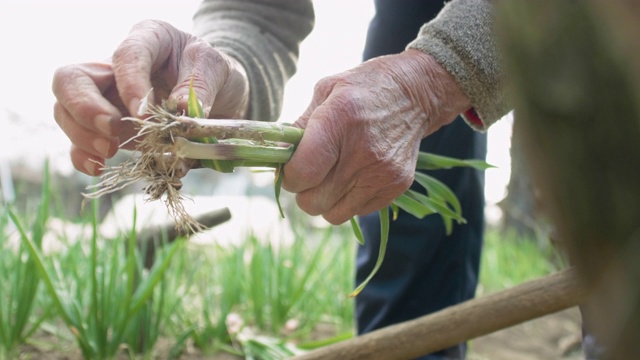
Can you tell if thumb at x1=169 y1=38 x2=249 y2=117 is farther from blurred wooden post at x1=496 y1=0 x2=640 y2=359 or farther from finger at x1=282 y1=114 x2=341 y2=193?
blurred wooden post at x1=496 y1=0 x2=640 y2=359

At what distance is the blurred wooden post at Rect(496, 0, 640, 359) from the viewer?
0.28 metres

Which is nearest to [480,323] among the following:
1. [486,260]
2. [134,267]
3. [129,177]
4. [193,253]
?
[129,177]

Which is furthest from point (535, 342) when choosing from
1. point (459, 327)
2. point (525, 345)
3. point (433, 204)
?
point (433, 204)

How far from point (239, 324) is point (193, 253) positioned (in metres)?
0.75

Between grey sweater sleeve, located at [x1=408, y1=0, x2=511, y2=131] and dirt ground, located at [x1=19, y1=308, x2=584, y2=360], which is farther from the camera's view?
dirt ground, located at [x1=19, y1=308, x2=584, y2=360]

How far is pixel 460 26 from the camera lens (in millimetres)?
1034

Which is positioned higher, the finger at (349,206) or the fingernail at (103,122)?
the fingernail at (103,122)

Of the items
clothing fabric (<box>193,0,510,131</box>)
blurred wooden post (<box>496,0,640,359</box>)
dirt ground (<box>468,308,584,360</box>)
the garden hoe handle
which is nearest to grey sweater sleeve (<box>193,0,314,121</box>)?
clothing fabric (<box>193,0,510,131</box>)

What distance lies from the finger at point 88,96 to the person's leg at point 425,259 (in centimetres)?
85

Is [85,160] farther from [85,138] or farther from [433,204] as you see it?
[433,204]

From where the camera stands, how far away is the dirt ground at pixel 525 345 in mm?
1576

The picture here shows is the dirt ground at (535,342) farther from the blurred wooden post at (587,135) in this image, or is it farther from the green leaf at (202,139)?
the blurred wooden post at (587,135)

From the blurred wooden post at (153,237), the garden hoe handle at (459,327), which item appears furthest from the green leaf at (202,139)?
the blurred wooden post at (153,237)

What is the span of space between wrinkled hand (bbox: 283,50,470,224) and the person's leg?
24.3 inches
